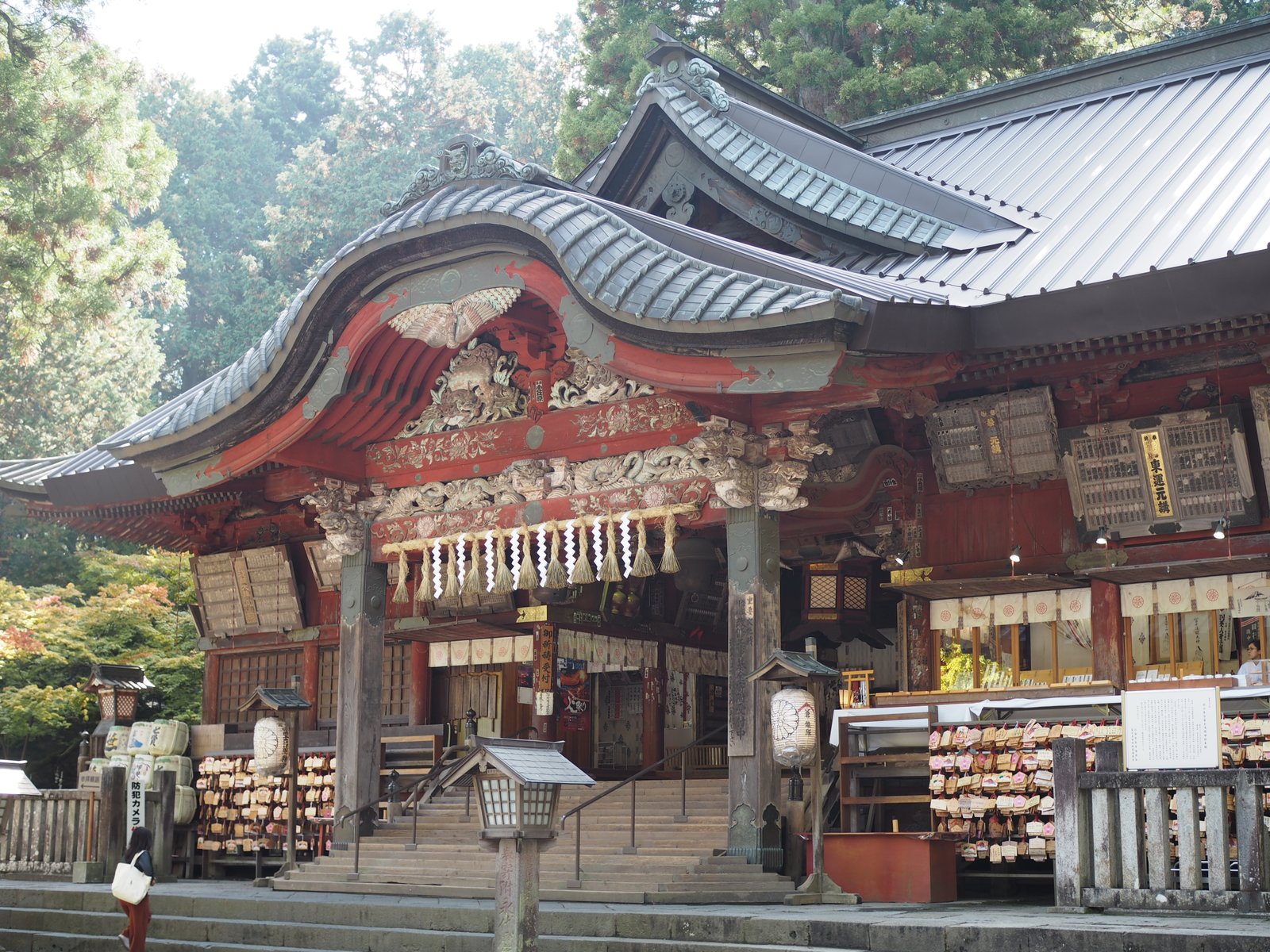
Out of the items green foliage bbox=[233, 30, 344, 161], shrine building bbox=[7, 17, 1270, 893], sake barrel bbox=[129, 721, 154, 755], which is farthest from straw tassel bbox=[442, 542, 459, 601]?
green foliage bbox=[233, 30, 344, 161]

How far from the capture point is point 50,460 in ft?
61.0

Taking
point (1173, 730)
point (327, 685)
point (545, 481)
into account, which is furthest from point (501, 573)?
point (1173, 730)

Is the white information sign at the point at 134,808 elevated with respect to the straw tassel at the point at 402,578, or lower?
lower

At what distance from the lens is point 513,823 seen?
27.7ft

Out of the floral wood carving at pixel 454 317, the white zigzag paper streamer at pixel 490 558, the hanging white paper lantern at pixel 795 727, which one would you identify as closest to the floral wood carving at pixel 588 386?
the floral wood carving at pixel 454 317

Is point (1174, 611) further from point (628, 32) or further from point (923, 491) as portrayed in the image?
point (628, 32)

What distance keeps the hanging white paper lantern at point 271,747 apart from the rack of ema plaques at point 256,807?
0.61m

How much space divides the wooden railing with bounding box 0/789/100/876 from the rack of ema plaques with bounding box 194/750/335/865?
1694 millimetres

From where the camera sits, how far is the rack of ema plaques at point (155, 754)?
1661 centimetres

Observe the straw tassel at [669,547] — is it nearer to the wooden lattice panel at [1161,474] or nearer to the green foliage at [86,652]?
the wooden lattice panel at [1161,474]

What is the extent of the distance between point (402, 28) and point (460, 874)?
53288 mm

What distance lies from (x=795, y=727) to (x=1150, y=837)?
3.28 metres

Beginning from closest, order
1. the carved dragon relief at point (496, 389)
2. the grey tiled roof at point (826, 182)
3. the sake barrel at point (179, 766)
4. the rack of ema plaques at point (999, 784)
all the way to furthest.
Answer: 1. the rack of ema plaques at point (999, 784)
2. the carved dragon relief at point (496, 389)
3. the grey tiled roof at point (826, 182)
4. the sake barrel at point (179, 766)

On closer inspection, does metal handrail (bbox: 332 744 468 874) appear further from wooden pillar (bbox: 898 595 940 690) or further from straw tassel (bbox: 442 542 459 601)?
wooden pillar (bbox: 898 595 940 690)
